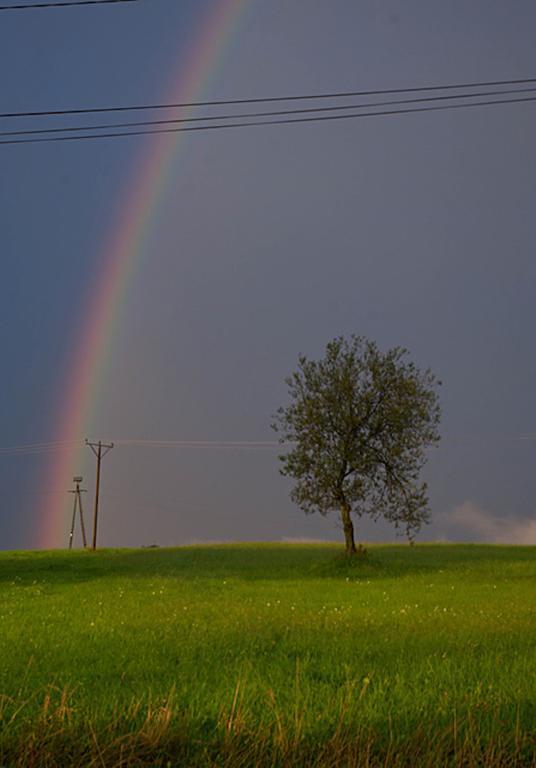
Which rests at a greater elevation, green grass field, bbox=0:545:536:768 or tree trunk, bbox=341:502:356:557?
tree trunk, bbox=341:502:356:557

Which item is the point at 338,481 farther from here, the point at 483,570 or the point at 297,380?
the point at 483,570

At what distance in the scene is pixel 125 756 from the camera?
6.36m

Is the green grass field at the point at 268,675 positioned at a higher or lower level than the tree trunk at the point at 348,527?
lower

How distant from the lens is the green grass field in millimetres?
6500

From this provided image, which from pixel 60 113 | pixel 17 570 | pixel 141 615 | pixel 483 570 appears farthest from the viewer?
pixel 17 570

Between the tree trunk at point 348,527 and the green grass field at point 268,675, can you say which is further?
the tree trunk at point 348,527

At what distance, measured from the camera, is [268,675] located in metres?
11.8

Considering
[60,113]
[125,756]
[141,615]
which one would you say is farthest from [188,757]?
[60,113]

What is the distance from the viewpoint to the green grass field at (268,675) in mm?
6500

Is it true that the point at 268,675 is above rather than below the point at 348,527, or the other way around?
below

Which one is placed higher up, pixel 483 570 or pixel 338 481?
pixel 338 481

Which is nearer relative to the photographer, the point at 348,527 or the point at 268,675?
the point at 268,675

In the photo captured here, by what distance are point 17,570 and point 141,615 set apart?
30.9 metres

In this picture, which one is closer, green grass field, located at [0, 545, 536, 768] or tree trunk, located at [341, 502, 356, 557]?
green grass field, located at [0, 545, 536, 768]
